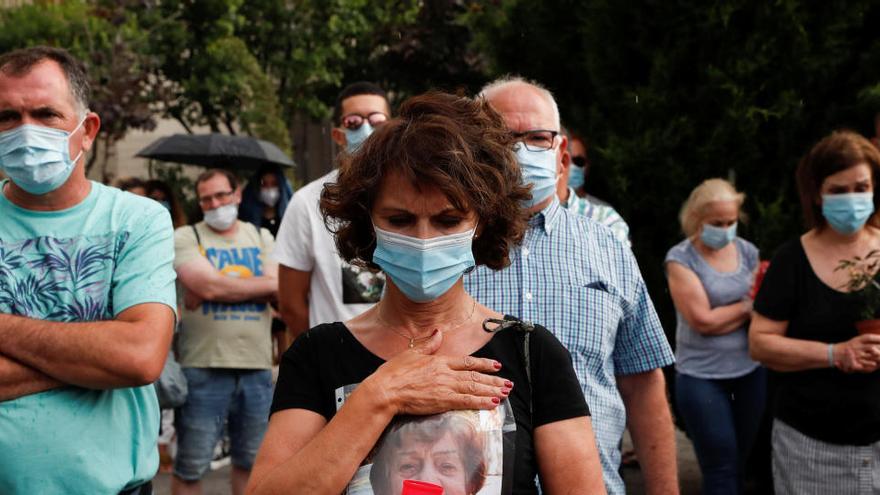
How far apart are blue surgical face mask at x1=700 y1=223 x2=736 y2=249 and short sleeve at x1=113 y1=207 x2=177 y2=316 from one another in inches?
153

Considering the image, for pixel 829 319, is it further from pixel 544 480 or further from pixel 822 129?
pixel 544 480

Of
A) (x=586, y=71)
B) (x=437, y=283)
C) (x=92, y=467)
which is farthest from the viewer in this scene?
(x=586, y=71)

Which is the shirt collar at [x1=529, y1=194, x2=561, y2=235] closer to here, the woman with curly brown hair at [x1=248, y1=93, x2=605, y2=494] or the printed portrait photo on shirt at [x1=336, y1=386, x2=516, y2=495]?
the woman with curly brown hair at [x1=248, y1=93, x2=605, y2=494]

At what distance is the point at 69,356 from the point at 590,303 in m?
1.63

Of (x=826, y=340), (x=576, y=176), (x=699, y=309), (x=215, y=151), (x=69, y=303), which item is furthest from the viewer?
(x=215, y=151)

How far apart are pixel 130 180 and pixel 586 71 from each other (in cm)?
427

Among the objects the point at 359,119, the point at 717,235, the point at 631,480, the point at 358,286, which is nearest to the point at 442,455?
the point at 358,286

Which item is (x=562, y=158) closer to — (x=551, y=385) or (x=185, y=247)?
(x=551, y=385)

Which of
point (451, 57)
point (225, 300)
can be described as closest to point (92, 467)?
point (225, 300)

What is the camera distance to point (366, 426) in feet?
7.75

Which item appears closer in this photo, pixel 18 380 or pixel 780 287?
pixel 18 380

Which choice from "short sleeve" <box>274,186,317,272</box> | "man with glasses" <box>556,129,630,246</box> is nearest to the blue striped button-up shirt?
"man with glasses" <box>556,129,630,246</box>

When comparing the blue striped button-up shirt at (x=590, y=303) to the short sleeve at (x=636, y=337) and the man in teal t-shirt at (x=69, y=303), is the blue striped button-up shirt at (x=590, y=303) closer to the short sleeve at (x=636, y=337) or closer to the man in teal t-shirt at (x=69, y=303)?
the short sleeve at (x=636, y=337)

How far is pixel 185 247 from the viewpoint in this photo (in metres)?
7.47
